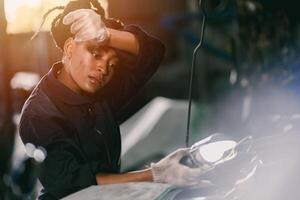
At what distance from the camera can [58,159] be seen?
241 centimetres

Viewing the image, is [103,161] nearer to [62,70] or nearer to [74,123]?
[74,123]

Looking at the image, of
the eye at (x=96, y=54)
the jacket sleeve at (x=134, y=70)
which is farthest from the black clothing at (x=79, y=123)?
the eye at (x=96, y=54)

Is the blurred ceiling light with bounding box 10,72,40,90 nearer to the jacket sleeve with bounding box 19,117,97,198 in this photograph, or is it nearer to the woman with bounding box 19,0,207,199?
the woman with bounding box 19,0,207,199

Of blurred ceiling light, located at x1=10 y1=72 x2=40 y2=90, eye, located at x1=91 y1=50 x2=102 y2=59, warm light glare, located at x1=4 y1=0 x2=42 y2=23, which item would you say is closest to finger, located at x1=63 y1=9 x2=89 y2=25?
eye, located at x1=91 y1=50 x2=102 y2=59

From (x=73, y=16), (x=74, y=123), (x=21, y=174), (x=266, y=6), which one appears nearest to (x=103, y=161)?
(x=74, y=123)

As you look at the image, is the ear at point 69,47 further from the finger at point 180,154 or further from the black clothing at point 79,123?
the finger at point 180,154

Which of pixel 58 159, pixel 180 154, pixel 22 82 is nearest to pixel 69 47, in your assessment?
pixel 58 159

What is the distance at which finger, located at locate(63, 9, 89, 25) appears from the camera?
2.52 meters

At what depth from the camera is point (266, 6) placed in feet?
22.7

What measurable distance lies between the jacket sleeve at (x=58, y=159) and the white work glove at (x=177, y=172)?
23 centimetres

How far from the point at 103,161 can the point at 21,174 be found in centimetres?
257

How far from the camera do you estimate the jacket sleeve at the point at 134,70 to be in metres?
2.63

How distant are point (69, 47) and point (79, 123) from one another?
0.27 metres

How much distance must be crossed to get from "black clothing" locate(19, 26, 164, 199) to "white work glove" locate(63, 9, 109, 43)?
122 mm
